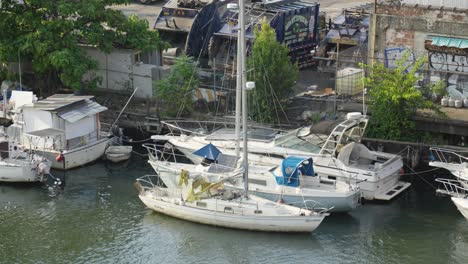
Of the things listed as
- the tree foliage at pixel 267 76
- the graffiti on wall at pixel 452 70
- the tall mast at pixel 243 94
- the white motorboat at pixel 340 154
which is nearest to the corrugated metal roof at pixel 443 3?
the graffiti on wall at pixel 452 70

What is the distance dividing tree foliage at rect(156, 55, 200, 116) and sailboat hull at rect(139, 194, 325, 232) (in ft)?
36.7

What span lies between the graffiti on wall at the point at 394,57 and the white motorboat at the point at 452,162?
19.5 feet

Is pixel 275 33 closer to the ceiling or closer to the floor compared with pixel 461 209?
closer to the ceiling

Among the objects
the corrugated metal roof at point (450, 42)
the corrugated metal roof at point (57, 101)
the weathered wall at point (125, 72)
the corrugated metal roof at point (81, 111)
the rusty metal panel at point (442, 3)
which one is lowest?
the corrugated metal roof at point (81, 111)

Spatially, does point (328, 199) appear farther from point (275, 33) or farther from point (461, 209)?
point (275, 33)

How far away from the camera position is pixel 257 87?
60.2 metres

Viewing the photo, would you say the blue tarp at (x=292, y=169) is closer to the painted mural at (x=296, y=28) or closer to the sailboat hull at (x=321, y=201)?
the sailboat hull at (x=321, y=201)

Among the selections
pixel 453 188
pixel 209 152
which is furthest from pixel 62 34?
pixel 453 188

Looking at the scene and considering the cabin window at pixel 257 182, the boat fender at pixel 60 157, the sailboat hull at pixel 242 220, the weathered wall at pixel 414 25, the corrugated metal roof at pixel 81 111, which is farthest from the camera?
the weathered wall at pixel 414 25

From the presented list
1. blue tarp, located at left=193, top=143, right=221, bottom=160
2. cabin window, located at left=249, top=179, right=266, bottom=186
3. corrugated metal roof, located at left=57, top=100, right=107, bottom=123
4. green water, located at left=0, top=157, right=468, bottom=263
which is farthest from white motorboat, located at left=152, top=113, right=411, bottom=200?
corrugated metal roof, located at left=57, top=100, right=107, bottom=123

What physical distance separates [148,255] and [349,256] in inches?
329

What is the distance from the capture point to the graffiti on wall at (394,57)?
196 feet

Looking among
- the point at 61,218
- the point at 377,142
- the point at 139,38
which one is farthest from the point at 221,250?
the point at 139,38

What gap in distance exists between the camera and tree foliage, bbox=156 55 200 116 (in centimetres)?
6240
